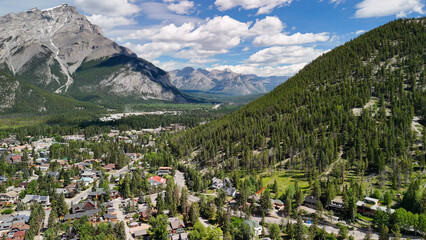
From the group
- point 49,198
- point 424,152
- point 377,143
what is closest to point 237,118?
point 377,143

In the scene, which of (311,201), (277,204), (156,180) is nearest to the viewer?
(311,201)

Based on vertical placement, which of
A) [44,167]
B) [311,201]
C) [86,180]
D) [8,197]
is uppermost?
[311,201]

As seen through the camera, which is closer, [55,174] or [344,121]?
[55,174]

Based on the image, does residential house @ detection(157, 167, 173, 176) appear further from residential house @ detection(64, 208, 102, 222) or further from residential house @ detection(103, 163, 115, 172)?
residential house @ detection(64, 208, 102, 222)

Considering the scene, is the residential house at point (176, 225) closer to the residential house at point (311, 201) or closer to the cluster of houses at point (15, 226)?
the cluster of houses at point (15, 226)

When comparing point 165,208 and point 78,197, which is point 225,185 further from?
point 78,197

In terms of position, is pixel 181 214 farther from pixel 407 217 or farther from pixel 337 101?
pixel 337 101

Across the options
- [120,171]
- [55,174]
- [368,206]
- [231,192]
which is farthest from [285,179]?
[55,174]

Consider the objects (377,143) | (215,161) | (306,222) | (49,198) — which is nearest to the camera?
(306,222)
